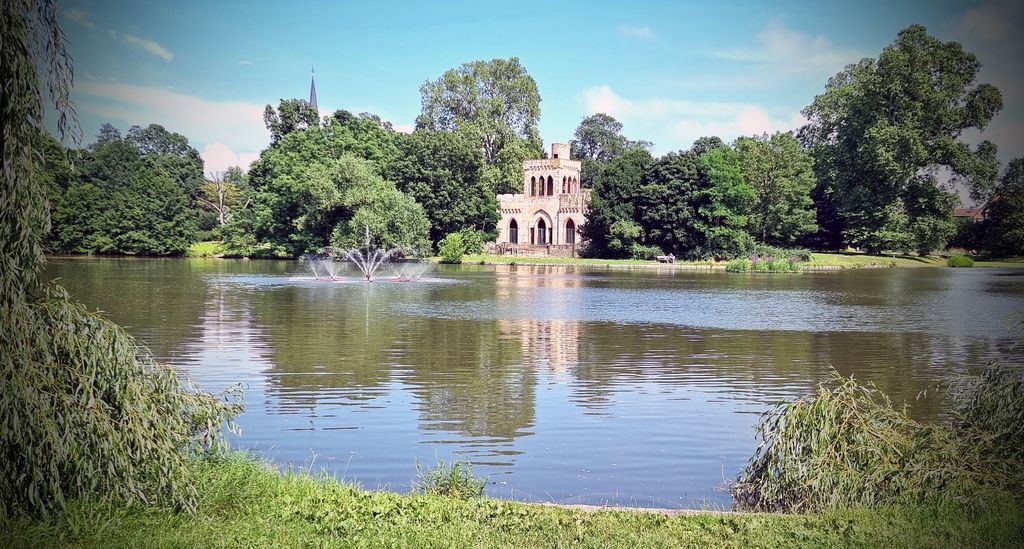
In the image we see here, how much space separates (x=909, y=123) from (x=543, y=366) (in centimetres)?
6270

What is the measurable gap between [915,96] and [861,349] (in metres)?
58.4

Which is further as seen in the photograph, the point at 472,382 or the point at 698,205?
the point at 698,205

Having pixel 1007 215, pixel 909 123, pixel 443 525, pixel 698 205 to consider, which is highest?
pixel 909 123

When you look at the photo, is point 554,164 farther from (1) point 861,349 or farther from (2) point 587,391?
(2) point 587,391

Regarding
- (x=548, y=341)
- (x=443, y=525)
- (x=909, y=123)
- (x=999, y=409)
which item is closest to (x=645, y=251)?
(x=909, y=123)

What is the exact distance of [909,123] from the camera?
226 ft

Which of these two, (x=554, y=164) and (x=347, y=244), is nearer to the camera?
(x=347, y=244)

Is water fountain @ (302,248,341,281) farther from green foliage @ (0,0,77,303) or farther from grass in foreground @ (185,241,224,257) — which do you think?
green foliage @ (0,0,77,303)

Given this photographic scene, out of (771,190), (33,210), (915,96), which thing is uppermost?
(915,96)

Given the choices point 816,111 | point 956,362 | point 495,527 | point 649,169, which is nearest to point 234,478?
point 495,527

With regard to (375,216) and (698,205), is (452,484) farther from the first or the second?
(698,205)

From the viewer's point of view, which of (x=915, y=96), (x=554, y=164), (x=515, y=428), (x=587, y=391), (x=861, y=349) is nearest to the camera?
(x=515, y=428)

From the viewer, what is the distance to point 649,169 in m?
76.1

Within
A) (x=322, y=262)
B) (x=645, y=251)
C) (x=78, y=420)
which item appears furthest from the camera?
(x=645, y=251)
